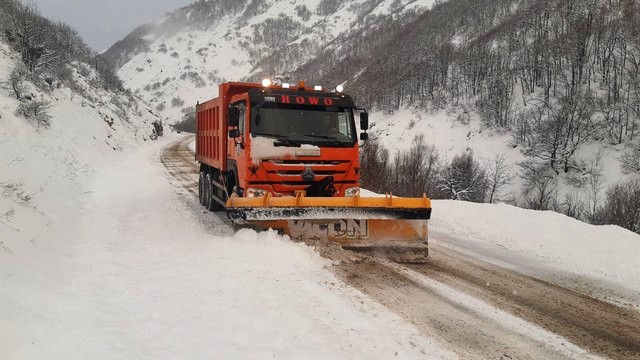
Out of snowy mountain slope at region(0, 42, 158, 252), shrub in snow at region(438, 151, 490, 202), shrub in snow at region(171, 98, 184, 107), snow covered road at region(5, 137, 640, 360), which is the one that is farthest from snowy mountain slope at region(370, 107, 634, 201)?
shrub in snow at region(171, 98, 184, 107)

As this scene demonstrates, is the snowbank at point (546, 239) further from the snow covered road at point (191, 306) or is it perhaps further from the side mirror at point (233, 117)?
the side mirror at point (233, 117)

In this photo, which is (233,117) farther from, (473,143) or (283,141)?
(473,143)

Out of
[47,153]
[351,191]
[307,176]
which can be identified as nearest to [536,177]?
[351,191]

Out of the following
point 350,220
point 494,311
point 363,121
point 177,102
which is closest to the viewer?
point 494,311

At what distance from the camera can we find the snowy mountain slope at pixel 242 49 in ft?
453

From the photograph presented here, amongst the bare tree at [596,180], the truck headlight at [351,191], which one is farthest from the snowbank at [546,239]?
the bare tree at [596,180]

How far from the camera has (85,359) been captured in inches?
132

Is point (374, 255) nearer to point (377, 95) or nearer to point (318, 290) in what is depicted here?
point (318, 290)

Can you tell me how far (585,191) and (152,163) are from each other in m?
30.8

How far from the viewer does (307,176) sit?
7.48m

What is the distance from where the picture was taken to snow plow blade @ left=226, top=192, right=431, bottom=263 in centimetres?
673

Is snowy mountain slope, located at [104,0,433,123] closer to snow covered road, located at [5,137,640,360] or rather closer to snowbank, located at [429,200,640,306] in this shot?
snowbank, located at [429,200,640,306]

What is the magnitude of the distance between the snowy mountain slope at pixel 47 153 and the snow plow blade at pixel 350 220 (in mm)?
3136

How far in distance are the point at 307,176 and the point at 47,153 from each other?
10.0 meters
